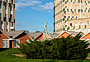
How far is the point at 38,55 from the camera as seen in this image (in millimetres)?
19859

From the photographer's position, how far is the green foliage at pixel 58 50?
19.3m

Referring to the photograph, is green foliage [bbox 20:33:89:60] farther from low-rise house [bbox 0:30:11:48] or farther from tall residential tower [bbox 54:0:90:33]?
tall residential tower [bbox 54:0:90:33]

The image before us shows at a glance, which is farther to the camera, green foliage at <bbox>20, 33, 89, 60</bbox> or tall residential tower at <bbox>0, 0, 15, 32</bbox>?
tall residential tower at <bbox>0, 0, 15, 32</bbox>

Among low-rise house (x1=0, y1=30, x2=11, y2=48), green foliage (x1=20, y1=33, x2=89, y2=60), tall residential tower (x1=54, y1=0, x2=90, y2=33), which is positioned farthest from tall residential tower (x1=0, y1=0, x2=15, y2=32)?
green foliage (x1=20, y1=33, x2=89, y2=60)

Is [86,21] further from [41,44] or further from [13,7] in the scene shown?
[41,44]

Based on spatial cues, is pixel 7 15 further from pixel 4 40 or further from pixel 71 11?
pixel 71 11

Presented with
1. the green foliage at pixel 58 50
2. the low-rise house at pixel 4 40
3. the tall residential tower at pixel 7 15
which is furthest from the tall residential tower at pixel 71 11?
the green foliage at pixel 58 50

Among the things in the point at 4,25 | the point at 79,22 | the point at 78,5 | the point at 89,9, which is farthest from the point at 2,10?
the point at 89,9

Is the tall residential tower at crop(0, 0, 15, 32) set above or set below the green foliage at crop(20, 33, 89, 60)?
above

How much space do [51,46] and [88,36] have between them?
28226mm

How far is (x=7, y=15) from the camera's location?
6669cm

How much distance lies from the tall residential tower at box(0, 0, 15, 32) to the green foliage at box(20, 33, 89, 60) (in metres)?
46.2

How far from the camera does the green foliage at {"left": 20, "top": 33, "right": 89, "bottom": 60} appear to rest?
19.3 metres

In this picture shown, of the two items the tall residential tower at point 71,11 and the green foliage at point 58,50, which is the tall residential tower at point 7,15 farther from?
the green foliage at point 58,50
